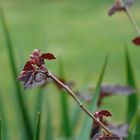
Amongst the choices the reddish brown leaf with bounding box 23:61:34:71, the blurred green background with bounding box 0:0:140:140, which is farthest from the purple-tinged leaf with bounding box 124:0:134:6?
the blurred green background with bounding box 0:0:140:140

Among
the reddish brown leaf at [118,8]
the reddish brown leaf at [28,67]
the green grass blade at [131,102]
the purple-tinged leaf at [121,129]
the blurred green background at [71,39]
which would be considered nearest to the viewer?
the reddish brown leaf at [28,67]

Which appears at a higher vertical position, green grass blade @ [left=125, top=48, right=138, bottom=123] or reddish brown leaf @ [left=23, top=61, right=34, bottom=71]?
reddish brown leaf @ [left=23, top=61, right=34, bottom=71]

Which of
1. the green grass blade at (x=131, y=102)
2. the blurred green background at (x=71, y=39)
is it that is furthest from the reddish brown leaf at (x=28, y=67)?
the blurred green background at (x=71, y=39)

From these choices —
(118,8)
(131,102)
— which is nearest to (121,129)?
(118,8)

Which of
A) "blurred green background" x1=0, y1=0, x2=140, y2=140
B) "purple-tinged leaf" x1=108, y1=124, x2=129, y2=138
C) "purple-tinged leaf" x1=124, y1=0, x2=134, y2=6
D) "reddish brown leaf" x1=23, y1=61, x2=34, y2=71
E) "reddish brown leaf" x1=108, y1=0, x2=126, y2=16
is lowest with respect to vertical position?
"purple-tinged leaf" x1=108, y1=124, x2=129, y2=138

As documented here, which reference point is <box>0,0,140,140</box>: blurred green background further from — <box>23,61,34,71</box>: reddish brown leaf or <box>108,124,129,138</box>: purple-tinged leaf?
<box>23,61,34,71</box>: reddish brown leaf

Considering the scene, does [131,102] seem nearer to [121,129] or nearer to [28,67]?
[121,129]

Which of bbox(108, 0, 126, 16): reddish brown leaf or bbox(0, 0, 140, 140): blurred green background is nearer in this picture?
bbox(108, 0, 126, 16): reddish brown leaf

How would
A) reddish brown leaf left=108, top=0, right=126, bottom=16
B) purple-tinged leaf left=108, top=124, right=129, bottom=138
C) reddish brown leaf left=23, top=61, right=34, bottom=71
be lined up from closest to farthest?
reddish brown leaf left=23, top=61, right=34, bottom=71 < purple-tinged leaf left=108, top=124, right=129, bottom=138 < reddish brown leaf left=108, top=0, right=126, bottom=16

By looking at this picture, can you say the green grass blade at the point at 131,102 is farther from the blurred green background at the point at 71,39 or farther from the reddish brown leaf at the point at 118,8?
the blurred green background at the point at 71,39
